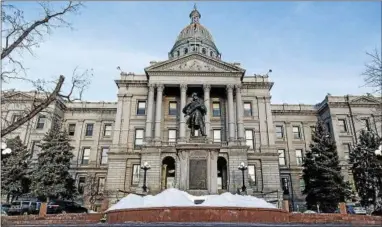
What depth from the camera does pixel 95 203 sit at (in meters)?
34.6

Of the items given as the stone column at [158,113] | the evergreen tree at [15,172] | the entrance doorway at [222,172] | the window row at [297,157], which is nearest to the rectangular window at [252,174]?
the entrance doorway at [222,172]

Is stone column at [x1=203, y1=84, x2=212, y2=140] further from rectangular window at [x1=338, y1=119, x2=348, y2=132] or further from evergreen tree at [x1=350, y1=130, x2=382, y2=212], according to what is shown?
rectangular window at [x1=338, y1=119, x2=348, y2=132]

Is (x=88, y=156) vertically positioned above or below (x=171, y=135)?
below

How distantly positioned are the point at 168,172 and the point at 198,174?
44.0 ft

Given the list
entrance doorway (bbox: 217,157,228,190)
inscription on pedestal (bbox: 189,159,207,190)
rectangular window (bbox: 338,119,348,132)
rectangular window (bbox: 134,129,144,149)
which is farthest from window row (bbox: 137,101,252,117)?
inscription on pedestal (bbox: 189,159,207,190)

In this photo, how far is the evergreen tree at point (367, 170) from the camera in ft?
95.7

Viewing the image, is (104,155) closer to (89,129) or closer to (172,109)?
(89,129)

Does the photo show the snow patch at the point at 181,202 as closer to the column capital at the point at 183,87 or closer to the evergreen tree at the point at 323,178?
the evergreen tree at the point at 323,178

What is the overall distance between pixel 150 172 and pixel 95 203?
944 centimetres

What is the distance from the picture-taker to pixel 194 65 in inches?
1433

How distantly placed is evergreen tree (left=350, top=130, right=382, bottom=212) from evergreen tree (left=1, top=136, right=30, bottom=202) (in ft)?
113

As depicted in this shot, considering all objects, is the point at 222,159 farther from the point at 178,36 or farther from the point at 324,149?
the point at 178,36

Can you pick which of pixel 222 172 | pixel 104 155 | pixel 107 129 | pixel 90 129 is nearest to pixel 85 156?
pixel 104 155

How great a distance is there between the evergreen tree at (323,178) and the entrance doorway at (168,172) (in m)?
14.1
